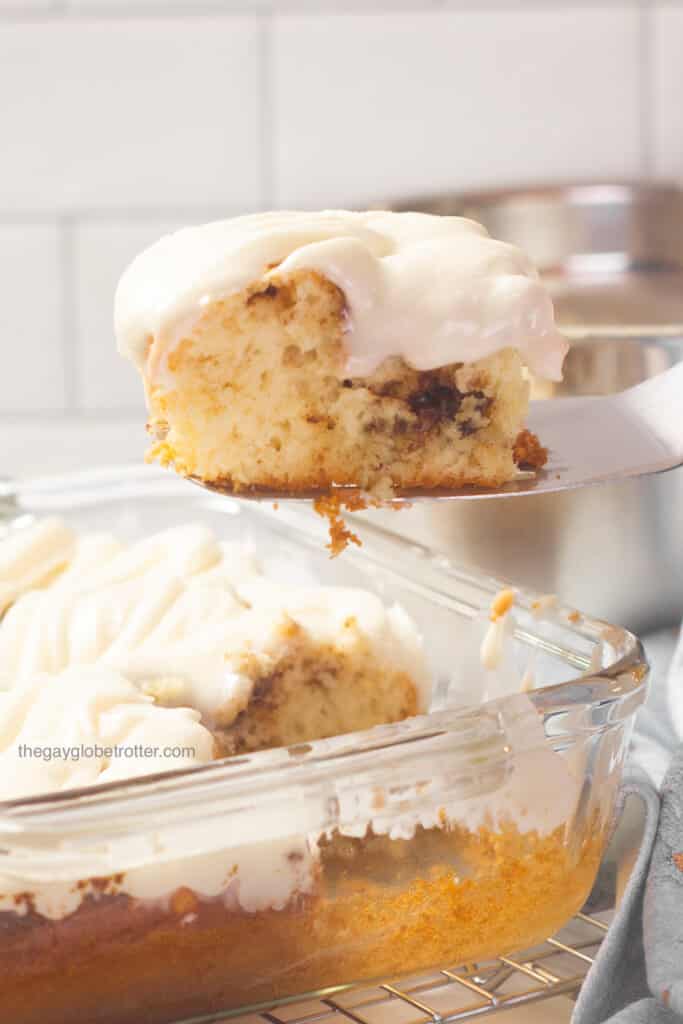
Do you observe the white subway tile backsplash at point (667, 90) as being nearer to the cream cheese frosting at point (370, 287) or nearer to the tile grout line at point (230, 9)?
the tile grout line at point (230, 9)

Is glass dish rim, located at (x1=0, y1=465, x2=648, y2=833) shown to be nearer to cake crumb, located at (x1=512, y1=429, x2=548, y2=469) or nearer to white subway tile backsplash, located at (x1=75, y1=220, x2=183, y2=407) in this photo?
cake crumb, located at (x1=512, y1=429, x2=548, y2=469)

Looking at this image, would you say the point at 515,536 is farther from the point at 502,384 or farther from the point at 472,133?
the point at 472,133

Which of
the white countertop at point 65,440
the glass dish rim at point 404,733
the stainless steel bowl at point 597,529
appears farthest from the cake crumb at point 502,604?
the white countertop at point 65,440

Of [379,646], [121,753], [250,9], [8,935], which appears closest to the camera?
[8,935]

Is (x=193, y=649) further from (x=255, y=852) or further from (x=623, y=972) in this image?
(x=623, y=972)

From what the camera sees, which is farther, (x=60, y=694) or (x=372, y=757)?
(x=60, y=694)

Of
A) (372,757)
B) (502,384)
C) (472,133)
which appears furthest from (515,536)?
(472,133)

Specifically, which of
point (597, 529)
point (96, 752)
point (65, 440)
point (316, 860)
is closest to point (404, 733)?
point (316, 860)

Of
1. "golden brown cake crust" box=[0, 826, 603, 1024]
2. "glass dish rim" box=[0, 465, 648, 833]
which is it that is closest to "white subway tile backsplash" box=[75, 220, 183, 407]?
"glass dish rim" box=[0, 465, 648, 833]
